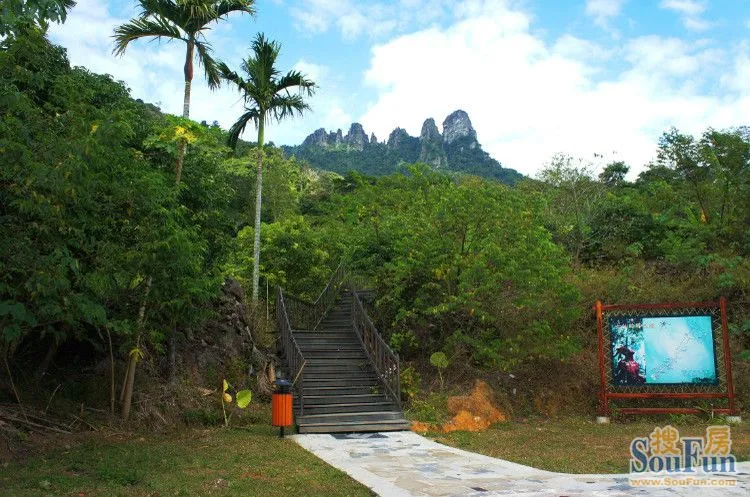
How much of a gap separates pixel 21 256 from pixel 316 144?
3854 inches

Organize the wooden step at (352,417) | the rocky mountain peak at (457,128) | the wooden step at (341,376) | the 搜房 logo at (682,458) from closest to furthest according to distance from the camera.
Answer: the 搜房 logo at (682,458) < the wooden step at (352,417) < the wooden step at (341,376) < the rocky mountain peak at (457,128)

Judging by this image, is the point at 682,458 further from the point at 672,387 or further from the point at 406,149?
the point at 406,149

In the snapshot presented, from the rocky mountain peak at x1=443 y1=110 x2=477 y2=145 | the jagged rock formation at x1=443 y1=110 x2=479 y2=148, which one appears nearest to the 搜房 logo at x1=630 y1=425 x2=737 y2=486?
the jagged rock formation at x1=443 y1=110 x2=479 y2=148

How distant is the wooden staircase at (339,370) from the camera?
459 inches

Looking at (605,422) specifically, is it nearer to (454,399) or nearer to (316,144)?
(454,399)

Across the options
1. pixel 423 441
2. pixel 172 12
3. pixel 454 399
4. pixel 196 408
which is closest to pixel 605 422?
pixel 454 399

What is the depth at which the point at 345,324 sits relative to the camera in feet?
57.1

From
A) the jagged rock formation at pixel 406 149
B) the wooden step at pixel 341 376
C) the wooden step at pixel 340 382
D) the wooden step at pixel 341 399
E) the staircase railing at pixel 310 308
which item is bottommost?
the wooden step at pixel 341 399

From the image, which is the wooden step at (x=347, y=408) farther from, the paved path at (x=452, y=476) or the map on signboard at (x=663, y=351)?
the map on signboard at (x=663, y=351)

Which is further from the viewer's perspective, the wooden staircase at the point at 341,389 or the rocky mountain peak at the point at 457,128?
the rocky mountain peak at the point at 457,128

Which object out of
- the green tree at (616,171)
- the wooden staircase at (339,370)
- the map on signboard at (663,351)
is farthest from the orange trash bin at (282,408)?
the green tree at (616,171)

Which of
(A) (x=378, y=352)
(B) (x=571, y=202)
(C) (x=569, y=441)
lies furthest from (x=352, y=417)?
(B) (x=571, y=202)

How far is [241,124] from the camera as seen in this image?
16672mm

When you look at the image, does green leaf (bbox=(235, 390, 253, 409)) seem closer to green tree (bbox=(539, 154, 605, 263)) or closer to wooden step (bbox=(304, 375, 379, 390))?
wooden step (bbox=(304, 375, 379, 390))
